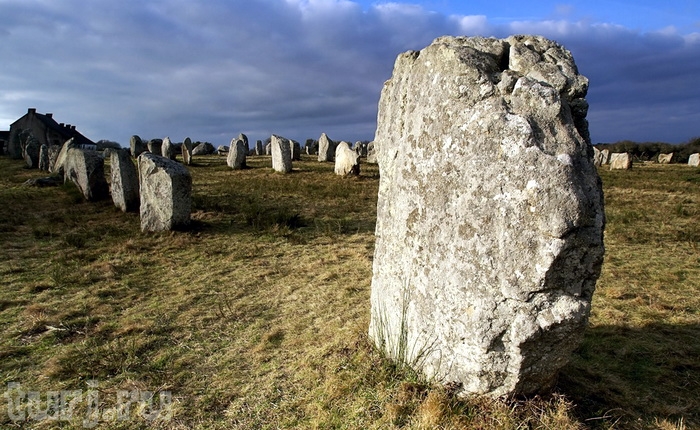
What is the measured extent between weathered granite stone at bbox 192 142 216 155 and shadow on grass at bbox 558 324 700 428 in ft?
111

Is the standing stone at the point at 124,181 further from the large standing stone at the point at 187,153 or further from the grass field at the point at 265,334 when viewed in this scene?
the large standing stone at the point at 187,153

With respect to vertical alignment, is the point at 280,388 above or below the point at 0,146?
below

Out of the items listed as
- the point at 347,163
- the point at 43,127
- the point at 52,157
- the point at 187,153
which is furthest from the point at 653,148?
the point at 43,127

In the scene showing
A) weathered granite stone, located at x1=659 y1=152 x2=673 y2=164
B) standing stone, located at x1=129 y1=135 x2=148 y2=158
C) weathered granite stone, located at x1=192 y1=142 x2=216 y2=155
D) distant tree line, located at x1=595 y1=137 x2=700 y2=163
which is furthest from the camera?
distant tree line, located at x1=595 y1=137 x2=700 y2=163

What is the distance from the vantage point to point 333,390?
3.30 m

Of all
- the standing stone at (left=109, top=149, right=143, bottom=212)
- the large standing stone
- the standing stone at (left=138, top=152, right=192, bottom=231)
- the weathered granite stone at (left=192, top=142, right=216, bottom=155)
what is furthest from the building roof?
the standing stone at (left=138, top=152, right=192, bottom=231)

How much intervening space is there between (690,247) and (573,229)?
24.5ft

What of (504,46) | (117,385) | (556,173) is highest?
(504,46)

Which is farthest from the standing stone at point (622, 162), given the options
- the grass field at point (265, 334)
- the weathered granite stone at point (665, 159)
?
the grass field at point (265, 334)

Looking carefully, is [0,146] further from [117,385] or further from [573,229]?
[573,229]

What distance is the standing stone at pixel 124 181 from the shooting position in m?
10.1

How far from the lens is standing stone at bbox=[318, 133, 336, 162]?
86.9ft

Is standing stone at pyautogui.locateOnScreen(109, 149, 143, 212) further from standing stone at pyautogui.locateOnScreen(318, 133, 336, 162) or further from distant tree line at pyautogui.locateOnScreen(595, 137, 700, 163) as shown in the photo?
distant tree line at pyautogui.locateOnScreen(595, 137, 700, 163)

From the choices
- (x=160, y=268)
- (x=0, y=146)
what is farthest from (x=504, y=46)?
Result: (x=0, y=146)
